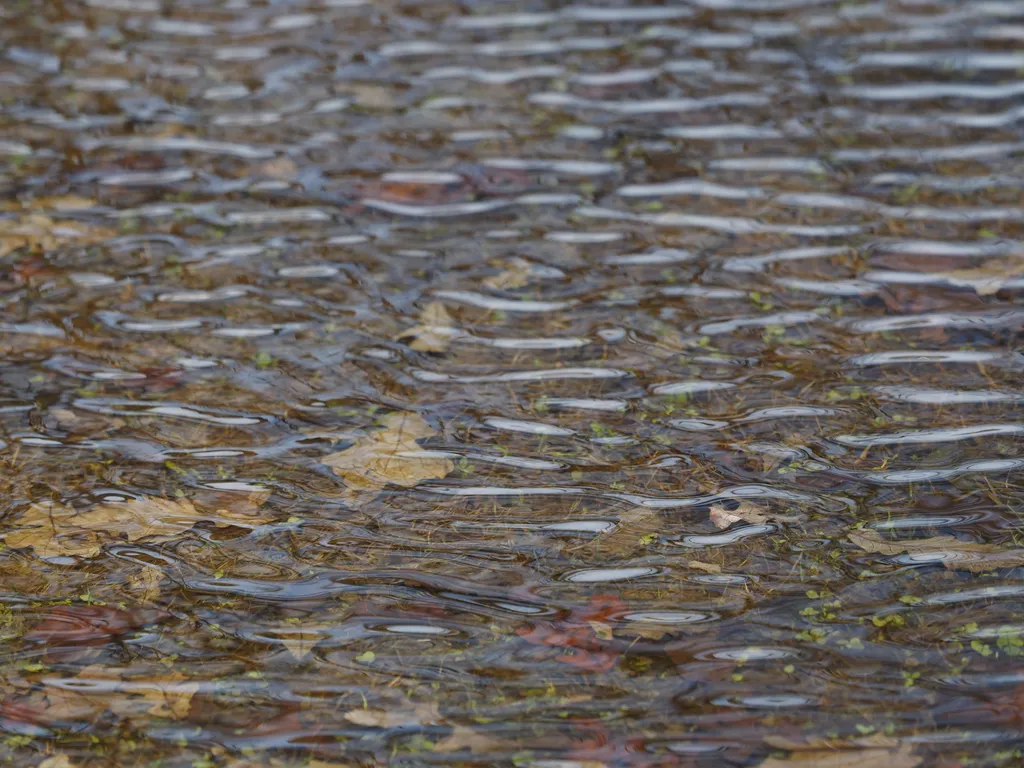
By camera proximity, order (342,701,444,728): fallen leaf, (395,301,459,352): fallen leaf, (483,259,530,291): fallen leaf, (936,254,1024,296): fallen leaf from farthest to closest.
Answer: (483,259,530,291): fallen leaf → (936,254,1024,296): fallen leaf → (395,301,459,352): fallen leaf → (342,701,444,728): fallen leaf

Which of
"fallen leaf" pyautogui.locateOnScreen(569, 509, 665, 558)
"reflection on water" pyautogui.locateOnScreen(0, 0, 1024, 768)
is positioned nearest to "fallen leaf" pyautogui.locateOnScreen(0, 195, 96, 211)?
"reflection on water" pyautogui.locateOnScreen(0, 0, 1024, 768)

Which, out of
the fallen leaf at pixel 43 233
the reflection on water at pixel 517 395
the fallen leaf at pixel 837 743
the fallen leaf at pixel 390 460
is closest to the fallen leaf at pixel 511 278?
the reflection on water at pixel 517 395

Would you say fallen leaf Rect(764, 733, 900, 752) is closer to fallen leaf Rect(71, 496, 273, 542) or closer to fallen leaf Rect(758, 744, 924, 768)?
fallen leaf Rect(758, 744, 924, 768)

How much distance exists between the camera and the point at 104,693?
2.37m

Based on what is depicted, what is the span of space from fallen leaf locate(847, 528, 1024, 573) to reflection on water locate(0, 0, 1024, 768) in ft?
0.04

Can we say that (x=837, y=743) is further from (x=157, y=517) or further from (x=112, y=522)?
(x=112, y=522)

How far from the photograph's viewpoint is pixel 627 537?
2.72 m

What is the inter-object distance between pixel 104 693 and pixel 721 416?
186cm

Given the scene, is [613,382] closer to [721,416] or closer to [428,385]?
[721,416]

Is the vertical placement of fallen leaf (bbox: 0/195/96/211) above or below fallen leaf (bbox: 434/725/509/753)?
above

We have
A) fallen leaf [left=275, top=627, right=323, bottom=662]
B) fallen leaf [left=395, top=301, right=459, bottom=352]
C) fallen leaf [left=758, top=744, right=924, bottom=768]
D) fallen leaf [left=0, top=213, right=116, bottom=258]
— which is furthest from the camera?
fallen leaf [left=0, top=213, right=116, bottom=258]

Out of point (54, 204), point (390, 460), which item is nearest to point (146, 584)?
point (390, 460)

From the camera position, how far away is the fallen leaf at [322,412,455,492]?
2926 mm

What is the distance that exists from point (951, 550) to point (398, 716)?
4.83ft
